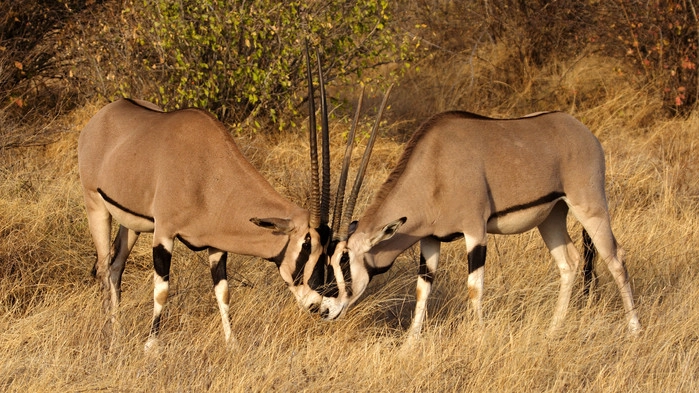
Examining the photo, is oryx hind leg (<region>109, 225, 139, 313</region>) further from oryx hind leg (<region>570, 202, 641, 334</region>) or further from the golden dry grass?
oryx hind leg (<region>570, 202, 641, 334</region>)

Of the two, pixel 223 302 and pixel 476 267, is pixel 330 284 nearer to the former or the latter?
pixel 223 302

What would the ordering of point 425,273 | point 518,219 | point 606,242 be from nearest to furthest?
point 518,219, point 425,273, point 606,242

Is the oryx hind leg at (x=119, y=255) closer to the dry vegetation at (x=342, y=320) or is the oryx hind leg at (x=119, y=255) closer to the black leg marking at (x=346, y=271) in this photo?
the dry vegetation at (x=342, y=320)

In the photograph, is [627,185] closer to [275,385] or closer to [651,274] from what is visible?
[651,274]

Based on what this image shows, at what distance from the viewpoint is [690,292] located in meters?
6.62

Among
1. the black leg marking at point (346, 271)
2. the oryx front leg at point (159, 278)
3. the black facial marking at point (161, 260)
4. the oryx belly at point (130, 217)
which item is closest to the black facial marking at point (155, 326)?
the oryx front leg at point (159, 278)

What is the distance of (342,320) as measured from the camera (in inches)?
239

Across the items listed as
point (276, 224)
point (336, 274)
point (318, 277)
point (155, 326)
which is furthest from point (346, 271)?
point (155, 326)

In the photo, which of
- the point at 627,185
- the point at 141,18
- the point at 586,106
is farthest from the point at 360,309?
the point at 586,106

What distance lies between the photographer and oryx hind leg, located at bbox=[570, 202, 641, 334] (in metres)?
6.40

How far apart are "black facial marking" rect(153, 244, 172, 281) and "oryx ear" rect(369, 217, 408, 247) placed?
1.24 meters

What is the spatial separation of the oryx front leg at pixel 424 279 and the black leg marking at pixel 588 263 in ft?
4.14

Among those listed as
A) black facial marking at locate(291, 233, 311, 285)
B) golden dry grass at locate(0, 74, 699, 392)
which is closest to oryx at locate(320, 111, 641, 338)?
black facial marking at locate(291, 233, 311, 285)

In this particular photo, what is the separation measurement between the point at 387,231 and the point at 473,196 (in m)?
0.62
